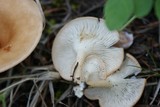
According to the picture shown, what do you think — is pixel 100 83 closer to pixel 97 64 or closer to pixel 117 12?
pixel 97 64

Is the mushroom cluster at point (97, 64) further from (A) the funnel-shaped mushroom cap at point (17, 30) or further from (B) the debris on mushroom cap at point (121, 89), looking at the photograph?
(A) the funnel-shaped mushroom cap at point (17, 30)

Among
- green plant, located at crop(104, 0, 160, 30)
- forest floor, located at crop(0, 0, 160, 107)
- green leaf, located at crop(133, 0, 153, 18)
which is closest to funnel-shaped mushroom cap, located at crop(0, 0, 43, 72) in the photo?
forest floor, located at crop(0, 0, 160, 107)

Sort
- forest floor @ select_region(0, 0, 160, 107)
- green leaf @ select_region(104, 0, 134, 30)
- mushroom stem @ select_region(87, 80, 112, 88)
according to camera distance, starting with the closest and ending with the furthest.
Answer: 1. green leaf @ select_region(104, 0, 134, 30)
2. mushroom stem @ select_region(87, 80, 112, 88)
3. forest floor @ select_region(0, 0, 160, 107)

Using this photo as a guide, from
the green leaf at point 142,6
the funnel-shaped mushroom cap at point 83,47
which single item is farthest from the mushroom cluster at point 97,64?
the green leaf at point 142,6

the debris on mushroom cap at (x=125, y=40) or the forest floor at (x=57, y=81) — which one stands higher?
the debris on mushroom cap at (x=125, y=40)

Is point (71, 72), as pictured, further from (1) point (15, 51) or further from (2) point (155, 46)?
(2) point (155, 46)

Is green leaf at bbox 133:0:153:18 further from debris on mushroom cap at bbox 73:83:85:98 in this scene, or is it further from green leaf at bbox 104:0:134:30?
debris on mushroom cap at bbox 73:83:85:98

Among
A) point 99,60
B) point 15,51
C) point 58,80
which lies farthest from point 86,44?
point 15,51
